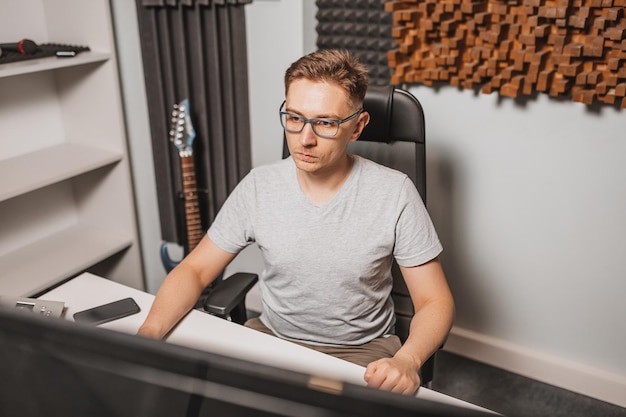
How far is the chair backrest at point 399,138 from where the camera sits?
1668mm

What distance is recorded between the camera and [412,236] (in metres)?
1.48

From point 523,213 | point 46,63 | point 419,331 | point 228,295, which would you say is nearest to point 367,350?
point 419,331

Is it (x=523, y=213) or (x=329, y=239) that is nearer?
(x=329, y=239)

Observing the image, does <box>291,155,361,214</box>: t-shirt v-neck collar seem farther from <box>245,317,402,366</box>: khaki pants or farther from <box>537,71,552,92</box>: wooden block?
<box>537,71,552,92</box>: wooden block

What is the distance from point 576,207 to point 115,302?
4.94 ft

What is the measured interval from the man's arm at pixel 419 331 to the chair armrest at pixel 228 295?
16.8 inches

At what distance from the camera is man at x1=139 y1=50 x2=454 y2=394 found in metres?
1.42

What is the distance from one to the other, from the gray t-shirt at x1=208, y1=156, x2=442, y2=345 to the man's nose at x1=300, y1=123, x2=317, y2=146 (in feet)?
0.57

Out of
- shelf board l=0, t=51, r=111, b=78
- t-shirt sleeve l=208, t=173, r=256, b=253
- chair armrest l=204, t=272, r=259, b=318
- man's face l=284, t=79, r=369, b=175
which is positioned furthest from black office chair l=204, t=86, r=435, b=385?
shelf board l=0, t=51, r=111, b=78

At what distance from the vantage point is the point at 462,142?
221 cm

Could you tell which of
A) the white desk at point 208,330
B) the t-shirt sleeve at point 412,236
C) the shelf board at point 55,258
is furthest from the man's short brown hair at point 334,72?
the shelf board at point 55,258

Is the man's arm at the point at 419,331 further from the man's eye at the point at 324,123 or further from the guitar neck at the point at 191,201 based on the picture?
the guitar neck at the point at 191,201

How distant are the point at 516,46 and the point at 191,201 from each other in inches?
54.4

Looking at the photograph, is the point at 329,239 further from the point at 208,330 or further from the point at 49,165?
the point at 49,165
